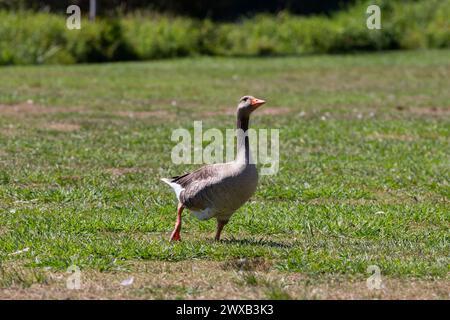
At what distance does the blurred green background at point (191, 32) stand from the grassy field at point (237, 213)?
31.4 ft

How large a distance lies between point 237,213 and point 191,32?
27407mm

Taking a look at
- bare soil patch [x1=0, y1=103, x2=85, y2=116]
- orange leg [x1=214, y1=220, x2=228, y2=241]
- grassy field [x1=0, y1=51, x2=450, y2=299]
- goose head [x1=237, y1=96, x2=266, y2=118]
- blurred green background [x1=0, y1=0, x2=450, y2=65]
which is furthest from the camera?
blurred green background [x1=0, y1=0, x2=450, y2=65]

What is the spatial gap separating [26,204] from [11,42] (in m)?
22.6

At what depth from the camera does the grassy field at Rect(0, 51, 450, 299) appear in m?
6.78

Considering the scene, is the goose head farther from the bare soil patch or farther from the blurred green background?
the blurred green background

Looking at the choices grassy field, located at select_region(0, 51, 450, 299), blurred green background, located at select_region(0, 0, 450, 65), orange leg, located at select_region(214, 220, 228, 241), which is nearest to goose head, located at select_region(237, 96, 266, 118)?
orange leg, located at select_region(214, 220, 228, 241)

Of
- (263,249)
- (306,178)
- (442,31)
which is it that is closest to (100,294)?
(263,249)

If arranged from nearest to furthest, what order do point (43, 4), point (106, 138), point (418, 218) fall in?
point (418, 218) → point (106, 138) → point (43, 4)

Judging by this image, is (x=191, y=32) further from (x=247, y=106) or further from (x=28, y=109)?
(x=247, y=106)

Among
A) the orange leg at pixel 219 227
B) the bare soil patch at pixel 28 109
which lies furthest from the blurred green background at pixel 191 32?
the orange leg at pixel 219 227

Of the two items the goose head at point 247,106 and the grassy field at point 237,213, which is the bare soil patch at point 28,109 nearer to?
the grassy field at point 237,213

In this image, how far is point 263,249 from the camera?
25.0ft

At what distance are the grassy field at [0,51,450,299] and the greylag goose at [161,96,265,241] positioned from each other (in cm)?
30

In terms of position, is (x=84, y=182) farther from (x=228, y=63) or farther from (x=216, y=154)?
(x=228, y=63)
